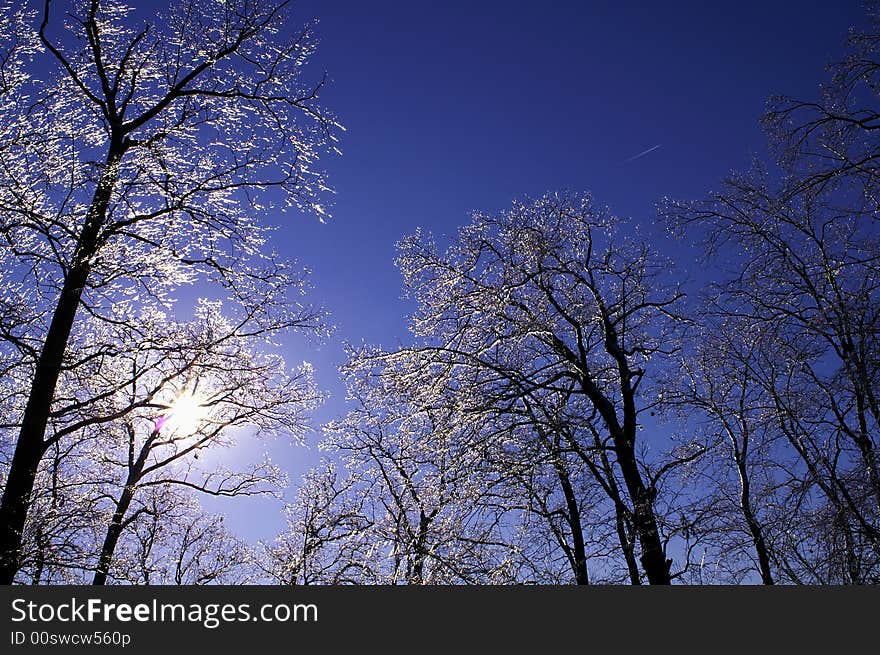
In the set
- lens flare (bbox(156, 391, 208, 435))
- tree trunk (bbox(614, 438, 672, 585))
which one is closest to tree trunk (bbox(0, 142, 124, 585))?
lens flare (bbox(156, 391, 208, 435))

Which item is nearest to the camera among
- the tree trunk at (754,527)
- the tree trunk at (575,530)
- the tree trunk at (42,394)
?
the tree trunk at (42,394)

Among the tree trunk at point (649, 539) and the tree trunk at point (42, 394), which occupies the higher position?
the tree trunk at point (42, 394)

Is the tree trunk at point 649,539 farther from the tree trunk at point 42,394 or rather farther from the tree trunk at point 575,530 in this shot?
the tree trunk at point 42,394

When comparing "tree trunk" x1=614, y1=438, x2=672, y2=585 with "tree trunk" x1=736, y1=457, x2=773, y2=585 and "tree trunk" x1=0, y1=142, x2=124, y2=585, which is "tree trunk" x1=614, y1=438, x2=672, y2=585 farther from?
"tree trunk" x1=0, y1=142, x2=124, y2=585

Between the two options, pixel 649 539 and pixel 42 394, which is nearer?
pixel 42 394

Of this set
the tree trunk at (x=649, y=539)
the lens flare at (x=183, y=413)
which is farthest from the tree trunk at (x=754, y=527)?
the lens flare at (x=183, y=413)

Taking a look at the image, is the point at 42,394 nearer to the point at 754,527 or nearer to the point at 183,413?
the point at 183,413

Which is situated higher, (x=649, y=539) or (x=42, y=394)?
(x=42, y=394)

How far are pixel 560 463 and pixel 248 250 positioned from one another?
18.9ft

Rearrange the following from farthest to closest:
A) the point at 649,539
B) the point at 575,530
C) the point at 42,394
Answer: the point at 575,530 < the point at 649,539 < the point at 42,394

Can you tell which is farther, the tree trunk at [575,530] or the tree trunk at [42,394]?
the tree trunk at [575,530]

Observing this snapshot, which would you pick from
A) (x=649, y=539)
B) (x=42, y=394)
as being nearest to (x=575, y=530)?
(x=649, y=539)

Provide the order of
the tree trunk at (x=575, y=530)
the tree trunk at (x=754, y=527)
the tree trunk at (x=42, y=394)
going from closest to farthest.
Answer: the tree trunk at (x=42, y=394), the tree trunk at (x=754, y=527), the tree trunk at (x=575, y=530)

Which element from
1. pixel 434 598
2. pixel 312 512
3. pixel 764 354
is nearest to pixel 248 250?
pixel 434 598
